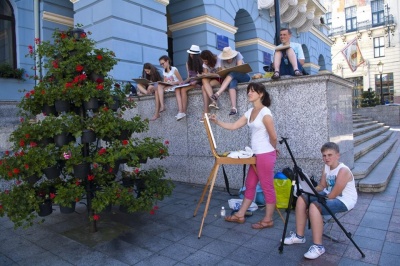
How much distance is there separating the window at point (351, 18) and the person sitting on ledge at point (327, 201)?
4339 cm

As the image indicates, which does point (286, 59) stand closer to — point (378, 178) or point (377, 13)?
point (378, 178)

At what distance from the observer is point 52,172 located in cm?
358

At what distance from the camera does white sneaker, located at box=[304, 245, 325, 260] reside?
3.14 metres

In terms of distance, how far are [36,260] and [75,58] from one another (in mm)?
2222

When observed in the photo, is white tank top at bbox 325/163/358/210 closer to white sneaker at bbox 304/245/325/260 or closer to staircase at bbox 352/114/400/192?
white sneaker at bbox 304/245/325/260

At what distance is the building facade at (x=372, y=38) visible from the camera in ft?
124

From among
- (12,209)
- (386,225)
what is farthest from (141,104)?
(386,225)

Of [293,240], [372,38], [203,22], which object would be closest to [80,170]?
[293,240]

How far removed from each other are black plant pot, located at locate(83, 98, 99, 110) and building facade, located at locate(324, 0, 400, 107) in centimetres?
3892

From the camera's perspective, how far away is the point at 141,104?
7359 mm

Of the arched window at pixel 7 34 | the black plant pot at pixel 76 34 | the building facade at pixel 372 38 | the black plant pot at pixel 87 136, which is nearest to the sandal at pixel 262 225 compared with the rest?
the black plant pot at pixel 87 136

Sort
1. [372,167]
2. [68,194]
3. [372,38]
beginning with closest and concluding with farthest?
[68,194]
[372,167]
[372,38]

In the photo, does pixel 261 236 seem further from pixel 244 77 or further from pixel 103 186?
pixel 244 77

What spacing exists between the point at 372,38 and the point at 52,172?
145ft
